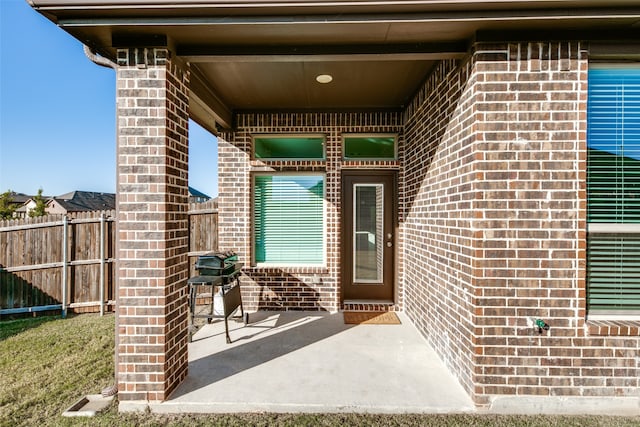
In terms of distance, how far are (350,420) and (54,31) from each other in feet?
13.3

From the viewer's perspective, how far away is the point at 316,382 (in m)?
2.74

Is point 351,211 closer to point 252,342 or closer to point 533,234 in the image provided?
point 252,342

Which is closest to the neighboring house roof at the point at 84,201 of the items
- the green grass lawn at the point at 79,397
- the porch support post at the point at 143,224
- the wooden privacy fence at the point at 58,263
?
the wooden privacy fence at the point at 58,263

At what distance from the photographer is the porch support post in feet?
8.25

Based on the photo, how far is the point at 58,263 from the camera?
4.99 meters

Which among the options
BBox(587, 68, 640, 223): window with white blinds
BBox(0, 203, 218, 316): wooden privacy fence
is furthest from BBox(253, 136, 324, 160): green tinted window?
BBox(587, 68, 640, 223): window with white blinds

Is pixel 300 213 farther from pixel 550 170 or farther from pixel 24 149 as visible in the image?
pixel 24 149

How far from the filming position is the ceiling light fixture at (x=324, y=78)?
349cm

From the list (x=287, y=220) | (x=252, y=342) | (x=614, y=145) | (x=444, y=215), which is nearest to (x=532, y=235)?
(x=444, y=215)

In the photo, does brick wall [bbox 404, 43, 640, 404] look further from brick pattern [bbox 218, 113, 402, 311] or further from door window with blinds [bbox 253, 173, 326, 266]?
door window with blinds [bbox 253, 173, 326, 266]

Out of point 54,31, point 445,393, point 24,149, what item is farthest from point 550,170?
point 24,149

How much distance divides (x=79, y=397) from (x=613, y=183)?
16.5ft

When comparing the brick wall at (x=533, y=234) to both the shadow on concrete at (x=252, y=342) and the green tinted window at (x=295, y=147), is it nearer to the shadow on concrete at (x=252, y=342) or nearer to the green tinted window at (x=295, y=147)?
the shadow on concrete at (x=252, y=342)

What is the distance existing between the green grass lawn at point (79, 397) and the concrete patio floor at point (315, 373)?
0.10 metres
